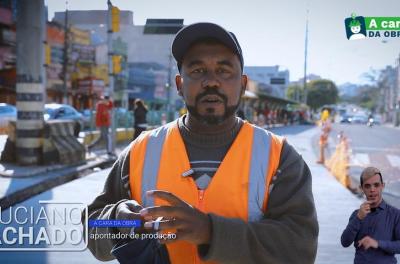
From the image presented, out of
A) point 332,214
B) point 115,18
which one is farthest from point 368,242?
point 115,18

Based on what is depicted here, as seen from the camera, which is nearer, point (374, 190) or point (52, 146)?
point (374, 190)

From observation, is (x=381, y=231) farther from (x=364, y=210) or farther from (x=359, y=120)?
(x=359, y=120)

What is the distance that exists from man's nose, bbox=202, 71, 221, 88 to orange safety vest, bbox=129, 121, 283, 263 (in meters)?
0.19

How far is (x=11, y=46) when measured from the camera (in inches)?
1268

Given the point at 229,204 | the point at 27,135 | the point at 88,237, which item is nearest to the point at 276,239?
the point at 229,204

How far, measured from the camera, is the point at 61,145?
1153cm

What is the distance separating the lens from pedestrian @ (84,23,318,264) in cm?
162

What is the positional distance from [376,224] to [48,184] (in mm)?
7289

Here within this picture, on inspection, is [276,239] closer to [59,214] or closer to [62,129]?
[59,214]

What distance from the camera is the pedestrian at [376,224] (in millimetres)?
2787

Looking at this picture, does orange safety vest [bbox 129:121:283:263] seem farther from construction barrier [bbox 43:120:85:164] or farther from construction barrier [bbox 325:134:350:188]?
construction barrier [bbox 43:120:85:164]

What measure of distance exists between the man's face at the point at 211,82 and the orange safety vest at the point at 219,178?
11 cm

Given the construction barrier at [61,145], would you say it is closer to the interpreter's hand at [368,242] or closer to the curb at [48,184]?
the curb at [48,184]

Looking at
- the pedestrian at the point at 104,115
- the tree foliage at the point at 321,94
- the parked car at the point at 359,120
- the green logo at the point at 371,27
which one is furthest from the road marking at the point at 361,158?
the tree foliage at the point at 321,94
